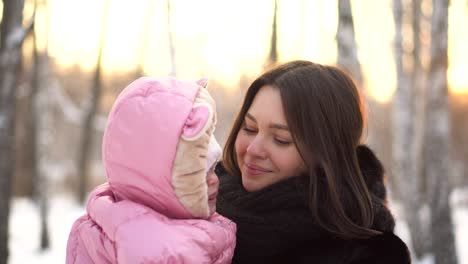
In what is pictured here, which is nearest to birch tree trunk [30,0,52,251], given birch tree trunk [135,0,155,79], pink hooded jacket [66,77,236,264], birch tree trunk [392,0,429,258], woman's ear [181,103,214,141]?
birch tree trunk [392,0,429,258]

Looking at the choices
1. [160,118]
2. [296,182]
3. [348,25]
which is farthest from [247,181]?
[348,25]

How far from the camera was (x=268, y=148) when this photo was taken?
2.17 meters

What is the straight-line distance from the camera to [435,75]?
7.20 metres

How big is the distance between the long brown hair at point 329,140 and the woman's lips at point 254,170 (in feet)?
0.52

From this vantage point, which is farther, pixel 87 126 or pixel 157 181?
pixel 87 126

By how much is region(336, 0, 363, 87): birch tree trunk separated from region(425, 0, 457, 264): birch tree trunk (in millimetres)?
1697

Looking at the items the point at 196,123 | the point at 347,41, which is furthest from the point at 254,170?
the point at 347,41

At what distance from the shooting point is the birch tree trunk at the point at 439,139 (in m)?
7.11

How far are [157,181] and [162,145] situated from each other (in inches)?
4.0

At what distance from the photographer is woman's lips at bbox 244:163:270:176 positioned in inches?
87.4

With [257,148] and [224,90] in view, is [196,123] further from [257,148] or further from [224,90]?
[224,90]

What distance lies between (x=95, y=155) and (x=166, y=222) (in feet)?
99.7

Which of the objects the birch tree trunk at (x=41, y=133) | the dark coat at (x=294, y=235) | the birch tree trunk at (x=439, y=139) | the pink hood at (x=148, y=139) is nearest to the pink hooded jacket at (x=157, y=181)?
the pink hood at (x=148, y=139)

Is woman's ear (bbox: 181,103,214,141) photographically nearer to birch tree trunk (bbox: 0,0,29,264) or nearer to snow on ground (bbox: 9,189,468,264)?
birch tree trunk (bbox: 0,0,29,264)
